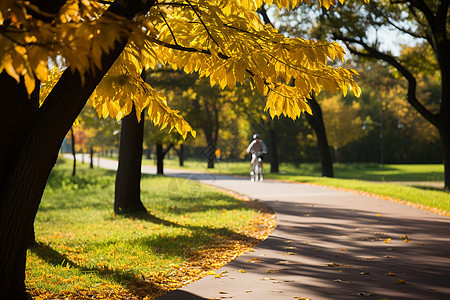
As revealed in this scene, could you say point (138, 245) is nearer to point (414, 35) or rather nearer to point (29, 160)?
point (29, 160)

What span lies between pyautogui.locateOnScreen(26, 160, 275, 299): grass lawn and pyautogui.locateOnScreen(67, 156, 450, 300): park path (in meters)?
0.50

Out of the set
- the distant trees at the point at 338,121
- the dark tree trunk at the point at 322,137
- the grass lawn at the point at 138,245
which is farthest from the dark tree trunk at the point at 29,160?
the distant trees at the point at 338,121

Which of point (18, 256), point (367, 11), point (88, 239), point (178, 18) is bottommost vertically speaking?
point (88, 239)

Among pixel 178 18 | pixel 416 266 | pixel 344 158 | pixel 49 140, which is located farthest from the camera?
pixel 344 158

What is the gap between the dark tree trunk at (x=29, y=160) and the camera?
15.5 feet

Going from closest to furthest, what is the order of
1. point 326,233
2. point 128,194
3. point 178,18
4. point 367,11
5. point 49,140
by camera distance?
point 49,140 → point 178,18 → point 326,233 → point 128,194 → point 367,11

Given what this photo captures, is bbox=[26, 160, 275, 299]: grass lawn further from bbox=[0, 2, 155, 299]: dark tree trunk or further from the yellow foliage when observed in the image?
the yellow foliage

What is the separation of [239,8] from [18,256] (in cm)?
386

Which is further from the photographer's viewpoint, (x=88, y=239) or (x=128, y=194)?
(x=128, y=194)

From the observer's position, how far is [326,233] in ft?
31.5

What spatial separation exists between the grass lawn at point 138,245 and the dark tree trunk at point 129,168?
459 mm

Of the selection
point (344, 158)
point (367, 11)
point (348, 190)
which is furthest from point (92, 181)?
point (344, 158)

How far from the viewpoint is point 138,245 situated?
851 cm

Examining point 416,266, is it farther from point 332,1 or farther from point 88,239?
point 88,239
